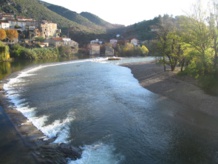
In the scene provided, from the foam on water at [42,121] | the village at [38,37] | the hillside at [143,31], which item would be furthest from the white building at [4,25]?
the foam on water at [42,121]

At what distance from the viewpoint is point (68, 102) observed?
81.3 ft

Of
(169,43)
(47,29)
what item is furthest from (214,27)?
(47,29)

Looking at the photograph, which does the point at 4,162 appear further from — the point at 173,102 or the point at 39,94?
the point at 173,102

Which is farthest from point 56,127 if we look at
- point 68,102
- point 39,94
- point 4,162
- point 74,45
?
point 74,45

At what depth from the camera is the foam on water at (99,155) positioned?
525 inches

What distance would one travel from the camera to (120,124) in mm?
18938

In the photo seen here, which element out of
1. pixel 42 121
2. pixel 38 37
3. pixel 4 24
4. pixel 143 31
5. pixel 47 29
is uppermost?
pixel 143 31

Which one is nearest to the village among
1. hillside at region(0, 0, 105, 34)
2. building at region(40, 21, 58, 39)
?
building at region(40, 21, 58, 39)

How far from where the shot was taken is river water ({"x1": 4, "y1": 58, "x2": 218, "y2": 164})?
14.2m

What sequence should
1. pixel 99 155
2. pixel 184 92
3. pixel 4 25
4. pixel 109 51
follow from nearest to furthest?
pixel 99 155, pixel 184 92, pixel 4 25, pixel 109 51

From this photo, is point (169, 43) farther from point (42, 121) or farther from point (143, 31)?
point (143, 31)

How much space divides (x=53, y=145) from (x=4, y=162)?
2907 millimetres

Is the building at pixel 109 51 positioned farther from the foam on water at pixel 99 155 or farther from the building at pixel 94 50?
the foam on water at pixel 99 155

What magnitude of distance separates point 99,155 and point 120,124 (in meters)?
5.23
